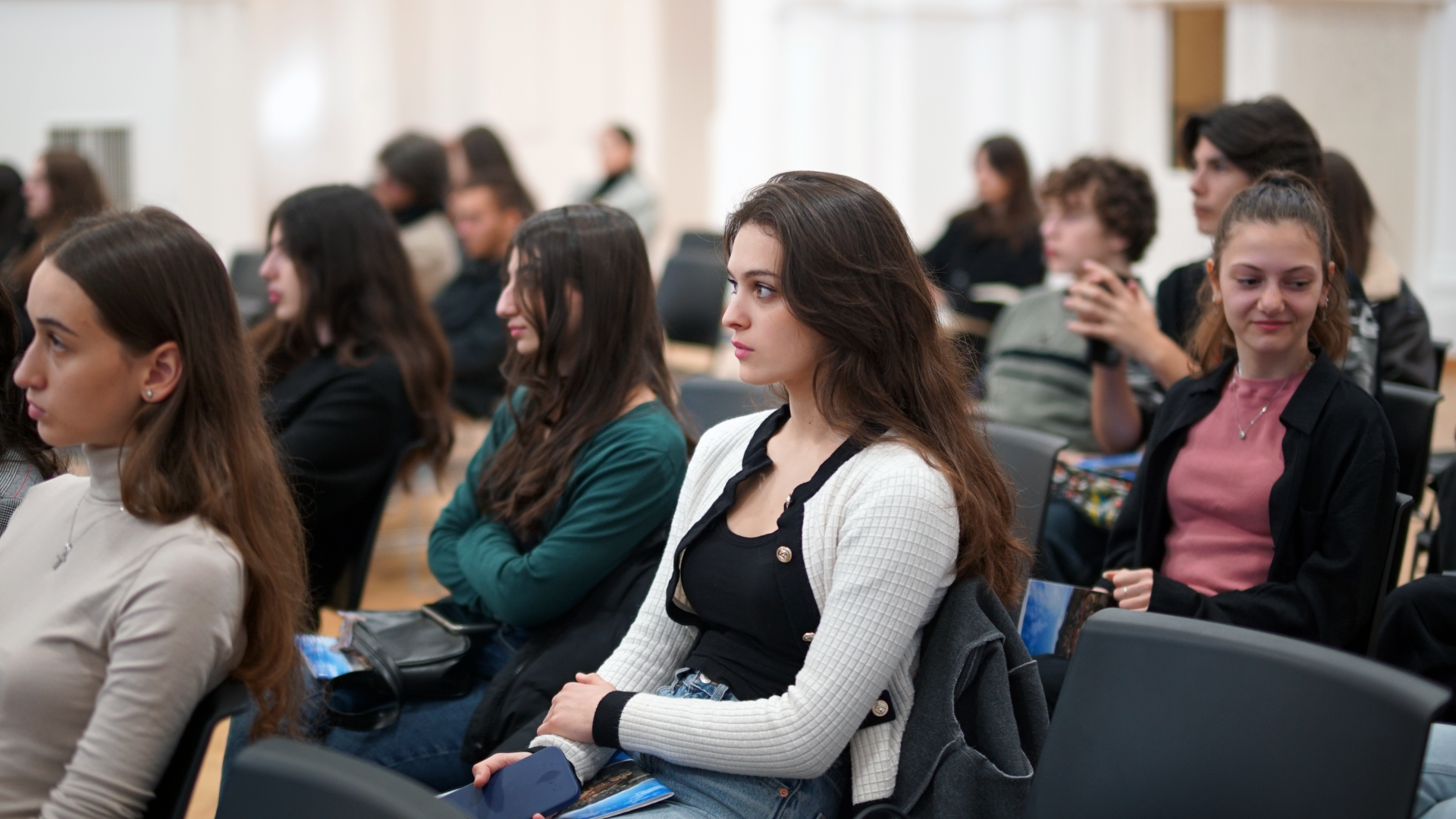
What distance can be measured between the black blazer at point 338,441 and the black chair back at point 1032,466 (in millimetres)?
1316

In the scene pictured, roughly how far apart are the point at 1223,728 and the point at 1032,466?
107 cm

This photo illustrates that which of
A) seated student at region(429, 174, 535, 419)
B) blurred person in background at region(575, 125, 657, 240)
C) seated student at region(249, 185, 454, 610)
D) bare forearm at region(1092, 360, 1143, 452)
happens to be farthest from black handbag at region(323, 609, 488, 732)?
blurred person in background at region(575, 125, 657, 240)

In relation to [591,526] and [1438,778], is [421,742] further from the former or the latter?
[1438,778]

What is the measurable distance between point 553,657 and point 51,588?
2.56 ft

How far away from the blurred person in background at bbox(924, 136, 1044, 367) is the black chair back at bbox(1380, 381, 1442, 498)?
7.06 feet

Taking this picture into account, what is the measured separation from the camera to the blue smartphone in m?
1.49

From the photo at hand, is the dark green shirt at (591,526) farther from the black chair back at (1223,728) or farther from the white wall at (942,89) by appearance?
the white wall at (942,89)

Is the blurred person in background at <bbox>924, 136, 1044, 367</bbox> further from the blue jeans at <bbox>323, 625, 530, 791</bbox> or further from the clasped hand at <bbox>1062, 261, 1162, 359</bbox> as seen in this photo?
the blue jeans at <bbox>323, 625, 530, 791</bbox>

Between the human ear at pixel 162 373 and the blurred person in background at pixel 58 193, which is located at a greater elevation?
the blurred person in background at pixel 58 193

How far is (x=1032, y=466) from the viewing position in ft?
7.54

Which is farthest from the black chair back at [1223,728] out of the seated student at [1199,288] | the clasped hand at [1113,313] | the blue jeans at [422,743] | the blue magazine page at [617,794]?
the clasped hand at [1113,313]

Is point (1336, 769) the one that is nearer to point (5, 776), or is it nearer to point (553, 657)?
point (553, 657)

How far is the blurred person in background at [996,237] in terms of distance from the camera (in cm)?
480

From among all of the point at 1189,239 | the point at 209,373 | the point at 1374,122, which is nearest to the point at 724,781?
the point at 209,373
